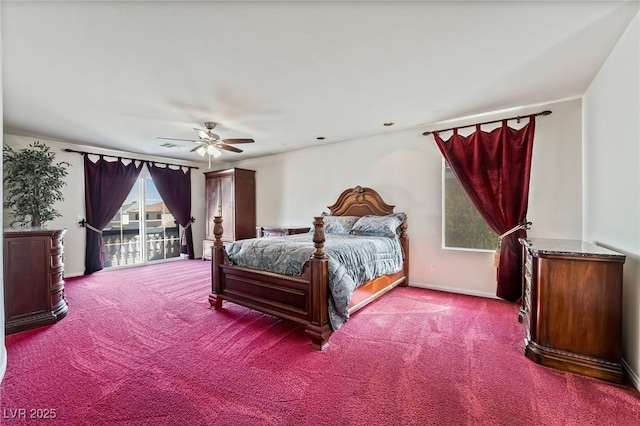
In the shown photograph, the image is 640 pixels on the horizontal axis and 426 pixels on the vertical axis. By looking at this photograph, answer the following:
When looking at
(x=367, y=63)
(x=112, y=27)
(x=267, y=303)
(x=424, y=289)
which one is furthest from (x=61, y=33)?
(x=424, y=289)

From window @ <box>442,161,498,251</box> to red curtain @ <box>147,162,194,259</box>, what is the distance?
5752mm

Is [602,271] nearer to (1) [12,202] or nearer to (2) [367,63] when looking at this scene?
(2) [367,63]

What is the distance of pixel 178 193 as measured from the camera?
651 cm

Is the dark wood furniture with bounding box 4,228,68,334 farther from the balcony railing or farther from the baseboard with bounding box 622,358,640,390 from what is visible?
the baseboard with bounding box 622,358,640,390

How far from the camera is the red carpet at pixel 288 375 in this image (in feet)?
5.45

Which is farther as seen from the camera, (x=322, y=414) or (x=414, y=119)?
(x=414, y=119)

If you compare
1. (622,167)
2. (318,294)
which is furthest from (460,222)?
(318,294)

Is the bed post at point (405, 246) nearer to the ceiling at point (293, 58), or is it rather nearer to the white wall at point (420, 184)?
the white wall at point (420, 184)

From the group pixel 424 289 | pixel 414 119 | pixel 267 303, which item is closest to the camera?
pixel 267 303

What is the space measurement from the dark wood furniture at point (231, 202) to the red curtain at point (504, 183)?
15.0 feet

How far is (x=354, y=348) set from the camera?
2.46m

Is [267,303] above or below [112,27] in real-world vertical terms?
below

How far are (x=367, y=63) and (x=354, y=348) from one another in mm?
2541

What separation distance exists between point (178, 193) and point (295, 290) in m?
5.10
